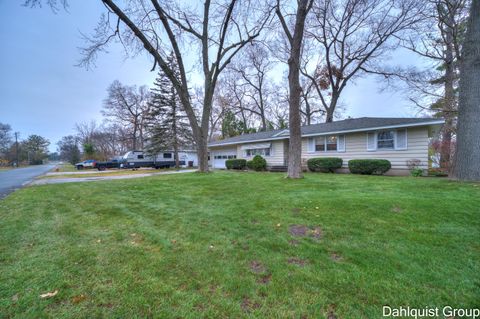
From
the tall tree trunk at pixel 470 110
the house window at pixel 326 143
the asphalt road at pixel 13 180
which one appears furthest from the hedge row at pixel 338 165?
the asphalt road at pixel 13 180

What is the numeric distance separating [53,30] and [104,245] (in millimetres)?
11585

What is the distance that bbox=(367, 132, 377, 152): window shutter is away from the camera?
11.9 metres

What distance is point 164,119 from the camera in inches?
879

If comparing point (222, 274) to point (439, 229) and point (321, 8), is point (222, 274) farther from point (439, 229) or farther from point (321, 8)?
point (321, 8)

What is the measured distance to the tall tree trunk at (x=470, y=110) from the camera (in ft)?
21.0

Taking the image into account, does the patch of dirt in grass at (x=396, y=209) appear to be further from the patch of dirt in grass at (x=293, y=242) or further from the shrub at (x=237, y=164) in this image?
the shrub at (x=237, y=164)

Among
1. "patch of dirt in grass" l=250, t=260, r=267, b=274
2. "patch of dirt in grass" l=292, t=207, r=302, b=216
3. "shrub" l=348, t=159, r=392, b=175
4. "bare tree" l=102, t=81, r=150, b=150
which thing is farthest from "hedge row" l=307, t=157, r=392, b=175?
"bare tree" l=102, t=81, r=150, b=150

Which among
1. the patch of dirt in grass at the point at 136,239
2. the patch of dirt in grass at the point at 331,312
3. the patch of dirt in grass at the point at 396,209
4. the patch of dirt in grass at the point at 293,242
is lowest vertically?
the patch of dirt in grass at the point at 331,312

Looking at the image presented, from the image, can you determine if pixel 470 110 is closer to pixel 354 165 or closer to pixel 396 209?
pixel 396 209

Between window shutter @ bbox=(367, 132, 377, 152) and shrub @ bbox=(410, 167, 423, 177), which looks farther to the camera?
window shutter @ bbox=(367, 132, 377, 152)

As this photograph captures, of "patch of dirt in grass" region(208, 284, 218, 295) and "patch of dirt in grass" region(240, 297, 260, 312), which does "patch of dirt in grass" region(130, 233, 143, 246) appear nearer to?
"patch of dirt in grass" region(208, 284, 218, 295)

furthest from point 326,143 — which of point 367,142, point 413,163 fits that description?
point 413,163

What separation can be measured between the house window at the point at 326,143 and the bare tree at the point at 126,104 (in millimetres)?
26666

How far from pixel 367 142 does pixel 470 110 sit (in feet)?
18.8
